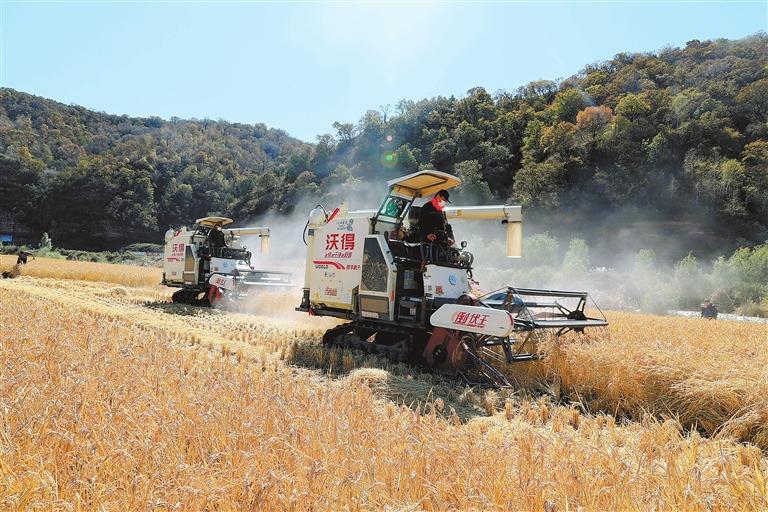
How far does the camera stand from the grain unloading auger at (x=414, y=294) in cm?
658

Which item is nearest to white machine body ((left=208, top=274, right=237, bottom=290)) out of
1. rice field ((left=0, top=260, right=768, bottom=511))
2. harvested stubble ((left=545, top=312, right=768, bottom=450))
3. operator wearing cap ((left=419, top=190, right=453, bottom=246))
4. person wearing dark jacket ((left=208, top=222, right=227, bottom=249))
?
person wearing dark jacket ((left=208, top=222, right=227, bottom=249))

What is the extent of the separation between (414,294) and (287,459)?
209 inches

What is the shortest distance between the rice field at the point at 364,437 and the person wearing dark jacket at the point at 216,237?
10127mm

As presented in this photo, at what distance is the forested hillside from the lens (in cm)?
4997

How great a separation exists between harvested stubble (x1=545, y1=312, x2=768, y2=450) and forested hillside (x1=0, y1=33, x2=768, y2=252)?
1836 inches

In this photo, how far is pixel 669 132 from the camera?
5312cm

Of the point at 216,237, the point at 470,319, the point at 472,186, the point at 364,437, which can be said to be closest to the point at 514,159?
the point at 472,186

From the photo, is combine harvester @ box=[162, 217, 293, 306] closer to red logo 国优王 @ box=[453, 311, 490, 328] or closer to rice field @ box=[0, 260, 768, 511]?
rice field @ box=[0, 260, 768, 511]

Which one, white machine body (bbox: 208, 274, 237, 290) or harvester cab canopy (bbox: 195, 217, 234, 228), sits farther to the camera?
harvester cab canopy (bbox: 195, 217, 234, 228)

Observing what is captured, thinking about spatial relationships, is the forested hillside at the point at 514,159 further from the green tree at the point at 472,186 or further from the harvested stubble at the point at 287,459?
the harvested stubble at the point at 287,459

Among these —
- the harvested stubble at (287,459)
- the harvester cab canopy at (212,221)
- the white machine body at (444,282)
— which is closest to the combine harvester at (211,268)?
the harvester cab canopy at (212,221)

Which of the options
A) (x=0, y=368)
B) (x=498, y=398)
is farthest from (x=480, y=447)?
(x=0, y=368)

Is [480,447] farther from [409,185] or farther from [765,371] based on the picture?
[409,185]

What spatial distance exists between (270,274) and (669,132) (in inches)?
2099
